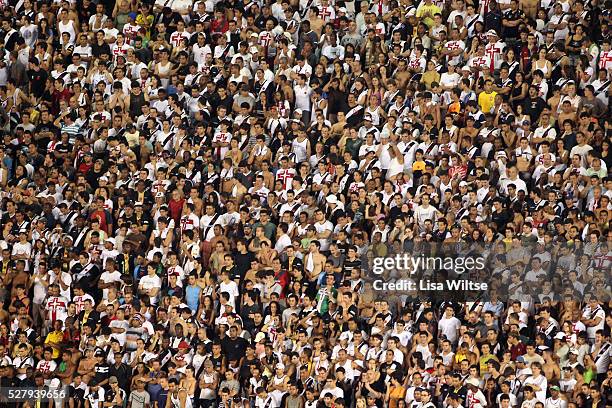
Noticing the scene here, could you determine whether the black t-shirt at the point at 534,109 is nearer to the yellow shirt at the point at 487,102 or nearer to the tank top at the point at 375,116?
the yellow shirt at the point at 487,102

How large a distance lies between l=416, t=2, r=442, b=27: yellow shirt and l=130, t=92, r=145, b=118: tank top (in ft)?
16.2

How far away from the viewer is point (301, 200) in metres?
26.7

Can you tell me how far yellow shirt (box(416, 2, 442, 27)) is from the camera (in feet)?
96.9

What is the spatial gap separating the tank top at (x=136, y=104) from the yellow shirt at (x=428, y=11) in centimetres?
494

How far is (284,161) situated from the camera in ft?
89.5

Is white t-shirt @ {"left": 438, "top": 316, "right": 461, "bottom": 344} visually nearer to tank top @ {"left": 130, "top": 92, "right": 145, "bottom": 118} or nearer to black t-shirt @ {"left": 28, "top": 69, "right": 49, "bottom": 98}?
tank top @ {"left": 130, "top": 92, "right": 145, "bottom": 118}

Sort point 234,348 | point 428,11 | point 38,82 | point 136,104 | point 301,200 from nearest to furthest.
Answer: point 234,348
point 301,200
point 136,104
point 428,11
point 38,82

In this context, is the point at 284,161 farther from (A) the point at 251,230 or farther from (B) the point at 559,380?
(B) the point at 559,380

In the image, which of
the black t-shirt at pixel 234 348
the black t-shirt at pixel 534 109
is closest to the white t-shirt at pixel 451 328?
the black t-shirt at pixel 234 348

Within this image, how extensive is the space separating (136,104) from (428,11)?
5.24 metres

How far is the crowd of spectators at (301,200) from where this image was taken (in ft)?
79.9

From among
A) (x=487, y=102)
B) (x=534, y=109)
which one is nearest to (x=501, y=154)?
(x=534, y=109)

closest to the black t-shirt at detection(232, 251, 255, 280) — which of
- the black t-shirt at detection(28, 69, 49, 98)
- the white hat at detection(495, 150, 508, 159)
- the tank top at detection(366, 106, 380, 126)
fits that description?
the tank top at detection(366, 106, 380, 126)

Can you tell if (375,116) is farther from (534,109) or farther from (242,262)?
(242,262)
